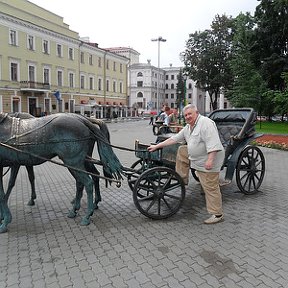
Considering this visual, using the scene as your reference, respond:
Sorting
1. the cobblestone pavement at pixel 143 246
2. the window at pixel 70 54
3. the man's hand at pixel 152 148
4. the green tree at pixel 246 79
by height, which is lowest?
the cobblestone pavement at pixel 143 246

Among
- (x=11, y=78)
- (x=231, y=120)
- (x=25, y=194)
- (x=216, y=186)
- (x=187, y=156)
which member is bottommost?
(x=25, y=194)

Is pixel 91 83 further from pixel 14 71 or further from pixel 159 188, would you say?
pixel 159 188

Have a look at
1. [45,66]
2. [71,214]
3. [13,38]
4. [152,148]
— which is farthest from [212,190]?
[45,66]

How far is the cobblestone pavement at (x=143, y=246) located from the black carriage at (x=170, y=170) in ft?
0.85

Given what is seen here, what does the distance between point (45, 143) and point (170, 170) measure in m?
1.90

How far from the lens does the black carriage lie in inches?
199

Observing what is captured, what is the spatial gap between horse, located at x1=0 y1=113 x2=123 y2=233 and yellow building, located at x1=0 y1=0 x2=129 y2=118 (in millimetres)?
34805

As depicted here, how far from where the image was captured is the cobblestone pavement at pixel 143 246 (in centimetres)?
339

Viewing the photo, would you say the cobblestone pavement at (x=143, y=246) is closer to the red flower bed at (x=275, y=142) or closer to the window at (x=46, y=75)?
the red flower bed at (x=275, y=142)

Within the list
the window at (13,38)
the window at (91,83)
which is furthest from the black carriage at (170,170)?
the window at (91,83)

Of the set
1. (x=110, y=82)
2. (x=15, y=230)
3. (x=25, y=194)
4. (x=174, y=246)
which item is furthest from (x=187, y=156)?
(x=110, y=82)

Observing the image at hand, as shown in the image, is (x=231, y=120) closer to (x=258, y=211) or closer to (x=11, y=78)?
(x=258, y=211)

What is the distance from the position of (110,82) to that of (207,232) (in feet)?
189

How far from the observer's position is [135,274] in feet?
11.4
